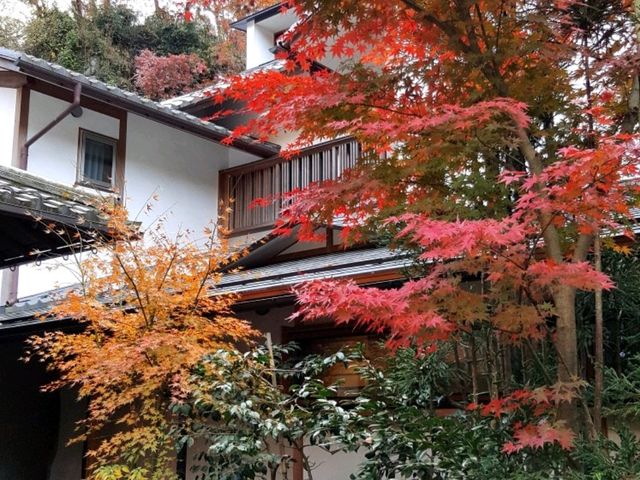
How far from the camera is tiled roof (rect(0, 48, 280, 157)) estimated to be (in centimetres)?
1060

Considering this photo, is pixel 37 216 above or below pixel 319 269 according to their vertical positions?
above

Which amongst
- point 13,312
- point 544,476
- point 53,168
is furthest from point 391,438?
point 53,168

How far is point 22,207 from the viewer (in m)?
5.13

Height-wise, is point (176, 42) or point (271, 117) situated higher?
point (176, 42)

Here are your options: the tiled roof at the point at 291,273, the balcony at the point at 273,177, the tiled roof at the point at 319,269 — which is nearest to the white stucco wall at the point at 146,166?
the balcony at the point at 273,177

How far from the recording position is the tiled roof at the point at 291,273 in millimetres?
6785

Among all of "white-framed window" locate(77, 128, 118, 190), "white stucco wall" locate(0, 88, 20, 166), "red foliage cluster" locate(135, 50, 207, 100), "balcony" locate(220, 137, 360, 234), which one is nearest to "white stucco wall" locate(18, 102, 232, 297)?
"white-framed window" locate(77, 128, 118, 190)

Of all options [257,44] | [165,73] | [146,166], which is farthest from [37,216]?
[165,73]

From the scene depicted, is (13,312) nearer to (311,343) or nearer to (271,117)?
(311,343)

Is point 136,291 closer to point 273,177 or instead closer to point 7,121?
point 7,121

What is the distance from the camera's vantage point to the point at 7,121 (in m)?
11.1

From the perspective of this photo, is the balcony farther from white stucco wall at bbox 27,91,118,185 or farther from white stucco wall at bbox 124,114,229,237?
white stucco wall at bbox 27,91,118,185

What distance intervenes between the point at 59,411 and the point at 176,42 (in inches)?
631

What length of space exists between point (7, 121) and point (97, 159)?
1675mm
